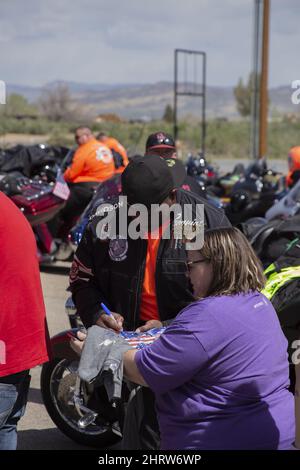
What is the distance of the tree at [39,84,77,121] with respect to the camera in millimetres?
75550

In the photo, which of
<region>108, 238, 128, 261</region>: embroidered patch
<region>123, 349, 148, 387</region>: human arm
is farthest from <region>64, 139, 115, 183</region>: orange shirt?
<region>123, 349, 148, 387</region>: human arm

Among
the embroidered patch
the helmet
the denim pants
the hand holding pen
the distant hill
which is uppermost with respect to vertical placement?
the embroidered patch

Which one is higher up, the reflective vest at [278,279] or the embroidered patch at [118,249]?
the embroidered patch at [118,249]

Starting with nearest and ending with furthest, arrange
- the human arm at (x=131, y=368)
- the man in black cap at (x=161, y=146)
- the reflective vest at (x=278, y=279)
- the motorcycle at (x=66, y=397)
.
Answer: the human arm at (x=131, y=368) → the reflective vest at (x=278, y=279) → the motorcycle at (x=66, y=397) → the man in black cap at (x=161, y=146)

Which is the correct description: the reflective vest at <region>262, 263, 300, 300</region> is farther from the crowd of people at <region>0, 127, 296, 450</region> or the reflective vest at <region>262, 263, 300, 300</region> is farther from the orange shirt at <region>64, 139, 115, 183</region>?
the orange shirt at <region>64, 139, 115, 183</region>

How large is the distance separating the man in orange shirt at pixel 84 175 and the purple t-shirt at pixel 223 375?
27.7 ft

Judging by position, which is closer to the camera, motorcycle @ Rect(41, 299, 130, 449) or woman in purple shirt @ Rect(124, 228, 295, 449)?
woman in purple shirt @ Rect(124, 228, 295, 449)

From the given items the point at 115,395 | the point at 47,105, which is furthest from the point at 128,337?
the point at 47,105

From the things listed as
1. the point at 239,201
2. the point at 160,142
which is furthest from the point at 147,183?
the point at 239,201

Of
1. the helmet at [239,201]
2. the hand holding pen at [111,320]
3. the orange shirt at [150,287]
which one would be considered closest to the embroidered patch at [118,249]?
the orange shirt at [150,287]

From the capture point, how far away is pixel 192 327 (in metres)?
3.31

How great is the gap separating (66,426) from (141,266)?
5.54 ft

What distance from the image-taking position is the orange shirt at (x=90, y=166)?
1212cm

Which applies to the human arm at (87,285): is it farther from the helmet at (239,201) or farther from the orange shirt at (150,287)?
the helmet at (239,201)
